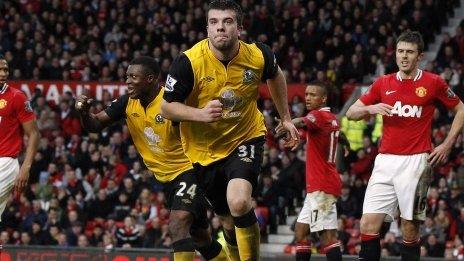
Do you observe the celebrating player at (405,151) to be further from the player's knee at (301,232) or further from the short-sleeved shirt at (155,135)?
the player's knee at (301,232)

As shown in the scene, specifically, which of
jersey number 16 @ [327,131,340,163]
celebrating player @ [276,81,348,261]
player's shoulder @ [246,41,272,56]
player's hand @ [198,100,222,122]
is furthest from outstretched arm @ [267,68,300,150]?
jersey number 16 @ [327,131,340,163]

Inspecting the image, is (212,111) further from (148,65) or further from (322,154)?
(322,154)

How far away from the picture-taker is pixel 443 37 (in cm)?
2438

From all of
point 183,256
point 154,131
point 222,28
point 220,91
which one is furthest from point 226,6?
point 183,256

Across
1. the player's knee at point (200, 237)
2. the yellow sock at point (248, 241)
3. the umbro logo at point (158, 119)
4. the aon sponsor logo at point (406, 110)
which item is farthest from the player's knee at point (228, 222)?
the aon sponsor logo at point (406, 110)

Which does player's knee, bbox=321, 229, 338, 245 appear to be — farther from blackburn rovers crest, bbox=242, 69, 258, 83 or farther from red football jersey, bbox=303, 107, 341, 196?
blackburn rovers crest, bbox=242, 69, 258, 83

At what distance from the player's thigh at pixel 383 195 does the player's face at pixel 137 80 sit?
7.85ft

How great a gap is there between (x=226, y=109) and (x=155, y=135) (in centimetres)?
147

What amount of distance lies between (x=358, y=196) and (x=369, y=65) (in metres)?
5.00

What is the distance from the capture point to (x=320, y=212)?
42.5ft

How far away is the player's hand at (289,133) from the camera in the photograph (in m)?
10.2

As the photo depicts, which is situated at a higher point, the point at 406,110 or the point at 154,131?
the point at 406,110

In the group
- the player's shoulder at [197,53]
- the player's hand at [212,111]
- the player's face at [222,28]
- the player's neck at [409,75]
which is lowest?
the player's hand at [212,111]

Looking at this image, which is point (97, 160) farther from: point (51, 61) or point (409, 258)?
point (409, 258)
